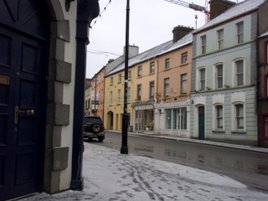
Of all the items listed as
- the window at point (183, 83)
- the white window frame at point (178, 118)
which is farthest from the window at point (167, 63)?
the white window frame at point (178, 118)

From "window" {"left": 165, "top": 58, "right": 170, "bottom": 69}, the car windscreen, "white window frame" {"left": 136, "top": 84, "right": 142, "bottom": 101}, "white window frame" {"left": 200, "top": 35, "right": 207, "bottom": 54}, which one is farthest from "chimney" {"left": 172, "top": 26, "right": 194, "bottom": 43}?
the car windscreen

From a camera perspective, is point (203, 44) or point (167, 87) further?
point (167, 87)

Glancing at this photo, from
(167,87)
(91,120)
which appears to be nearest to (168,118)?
(167,87)

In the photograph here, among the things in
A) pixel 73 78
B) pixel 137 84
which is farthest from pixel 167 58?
pixel 73 78

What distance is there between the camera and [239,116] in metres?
32.9

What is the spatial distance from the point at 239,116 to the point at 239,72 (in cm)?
347

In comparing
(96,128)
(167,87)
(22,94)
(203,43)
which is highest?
(203,43)

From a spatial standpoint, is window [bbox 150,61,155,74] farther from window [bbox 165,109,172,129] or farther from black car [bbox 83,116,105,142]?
black car [bbox 83,116,105,142]

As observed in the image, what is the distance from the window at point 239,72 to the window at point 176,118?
8247 millimetres

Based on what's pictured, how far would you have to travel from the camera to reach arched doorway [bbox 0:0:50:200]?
20.7 ft

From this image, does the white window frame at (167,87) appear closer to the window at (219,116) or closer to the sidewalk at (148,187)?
the window at (219,116)

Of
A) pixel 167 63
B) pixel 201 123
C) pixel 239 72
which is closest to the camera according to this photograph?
pixel 239 72

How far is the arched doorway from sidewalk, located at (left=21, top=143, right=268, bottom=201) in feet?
1.60

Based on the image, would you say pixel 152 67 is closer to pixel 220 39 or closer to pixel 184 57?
pixel 184 57
